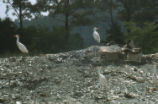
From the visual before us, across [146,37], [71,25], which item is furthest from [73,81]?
[71,25]

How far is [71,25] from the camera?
1608cm

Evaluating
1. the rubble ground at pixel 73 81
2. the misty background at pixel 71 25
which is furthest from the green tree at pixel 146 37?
the rubble ground at pixel 73 81

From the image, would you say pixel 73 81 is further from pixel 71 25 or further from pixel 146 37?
pixel 71 25

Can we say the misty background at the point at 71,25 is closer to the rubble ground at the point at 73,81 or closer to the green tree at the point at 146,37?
the green tree at the point at 146,37

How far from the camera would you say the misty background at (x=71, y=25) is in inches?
520

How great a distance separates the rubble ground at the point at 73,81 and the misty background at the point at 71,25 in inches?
149

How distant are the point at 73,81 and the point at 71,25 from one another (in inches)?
368

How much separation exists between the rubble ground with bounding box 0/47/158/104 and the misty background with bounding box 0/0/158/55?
3.78 meters

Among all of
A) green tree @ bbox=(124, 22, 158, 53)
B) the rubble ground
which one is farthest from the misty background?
the rubble ground

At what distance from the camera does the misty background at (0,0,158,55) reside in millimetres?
13203

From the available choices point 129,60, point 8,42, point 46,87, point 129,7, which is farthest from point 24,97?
point 129,7

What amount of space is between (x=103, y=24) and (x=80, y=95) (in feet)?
43.0

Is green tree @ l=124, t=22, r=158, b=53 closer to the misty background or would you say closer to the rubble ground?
the misty background

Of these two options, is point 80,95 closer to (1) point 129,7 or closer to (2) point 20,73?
(2) point 20,73
